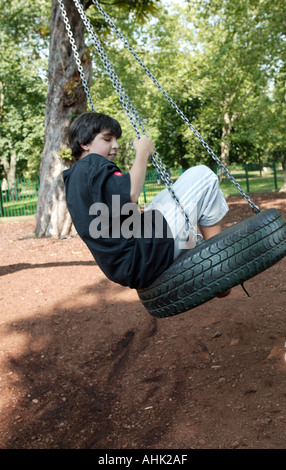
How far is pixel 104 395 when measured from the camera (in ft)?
10.5

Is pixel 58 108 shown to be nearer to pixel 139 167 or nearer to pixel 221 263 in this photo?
pixel 139 167

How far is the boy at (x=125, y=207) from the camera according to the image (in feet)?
7.12

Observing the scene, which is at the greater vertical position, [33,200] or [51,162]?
[51,162]

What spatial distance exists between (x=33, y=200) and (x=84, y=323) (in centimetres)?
1246

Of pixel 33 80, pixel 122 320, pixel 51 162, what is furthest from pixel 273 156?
pixel 122 320

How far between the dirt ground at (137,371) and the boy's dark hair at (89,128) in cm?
174

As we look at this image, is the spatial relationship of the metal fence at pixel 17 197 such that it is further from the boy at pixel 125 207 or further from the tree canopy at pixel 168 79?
the boy at pixel 125 207

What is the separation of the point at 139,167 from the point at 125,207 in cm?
22

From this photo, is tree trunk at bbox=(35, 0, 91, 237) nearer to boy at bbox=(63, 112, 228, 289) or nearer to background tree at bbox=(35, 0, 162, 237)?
background tree at bbox=(35, 0, 162, 237)

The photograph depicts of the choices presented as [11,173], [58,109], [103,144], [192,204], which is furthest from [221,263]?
[11,173]

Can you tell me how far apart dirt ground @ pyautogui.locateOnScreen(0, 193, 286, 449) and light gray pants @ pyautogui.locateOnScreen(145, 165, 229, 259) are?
1.04 metres

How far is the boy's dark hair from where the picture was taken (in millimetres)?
2424

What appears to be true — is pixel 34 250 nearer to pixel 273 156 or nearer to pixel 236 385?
pixel 236 385

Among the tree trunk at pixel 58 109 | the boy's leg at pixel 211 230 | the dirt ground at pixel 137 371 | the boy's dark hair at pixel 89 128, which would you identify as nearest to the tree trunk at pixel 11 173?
the tree trunk at pixel 58 109
